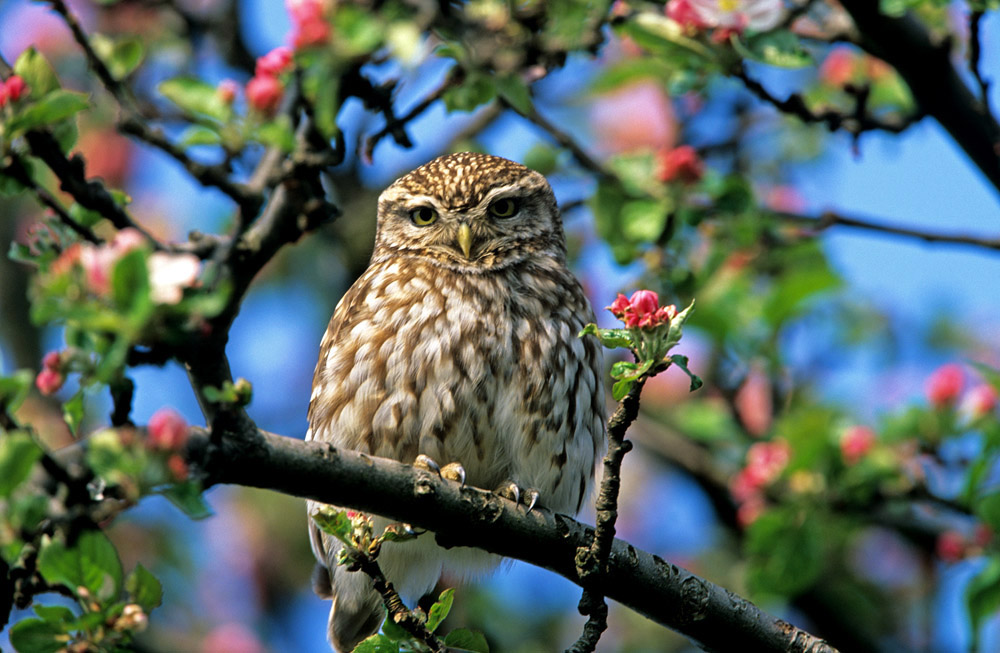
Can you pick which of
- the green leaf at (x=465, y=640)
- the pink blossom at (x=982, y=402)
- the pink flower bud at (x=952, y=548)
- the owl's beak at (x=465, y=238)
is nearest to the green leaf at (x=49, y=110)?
the green leaf at (x=465, y=640)

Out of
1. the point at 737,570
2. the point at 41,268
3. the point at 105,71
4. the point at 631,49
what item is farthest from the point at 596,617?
the point at 631,49

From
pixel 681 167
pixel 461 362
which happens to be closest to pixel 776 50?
pixel 681 167

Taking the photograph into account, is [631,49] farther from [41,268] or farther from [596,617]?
[41,268]

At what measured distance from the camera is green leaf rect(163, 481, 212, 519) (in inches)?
71.0

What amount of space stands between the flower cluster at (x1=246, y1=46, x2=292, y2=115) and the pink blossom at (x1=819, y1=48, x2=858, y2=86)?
327 centimetres

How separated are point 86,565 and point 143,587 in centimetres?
14

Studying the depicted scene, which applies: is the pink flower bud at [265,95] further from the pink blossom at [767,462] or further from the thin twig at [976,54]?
the pink blossom at [767,462]

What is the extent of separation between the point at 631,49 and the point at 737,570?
2714mm

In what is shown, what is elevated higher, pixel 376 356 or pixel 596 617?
pixel 376 356

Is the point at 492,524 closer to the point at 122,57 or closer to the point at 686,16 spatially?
the point at 122,57

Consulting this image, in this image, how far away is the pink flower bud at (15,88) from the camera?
201 centimetres

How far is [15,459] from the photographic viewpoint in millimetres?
1709

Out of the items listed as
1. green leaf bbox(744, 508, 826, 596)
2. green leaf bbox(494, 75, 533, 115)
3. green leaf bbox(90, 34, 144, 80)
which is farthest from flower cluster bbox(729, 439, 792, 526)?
green leaf bbox(90, 34, 144, 80)

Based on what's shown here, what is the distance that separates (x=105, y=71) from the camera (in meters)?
2.36
